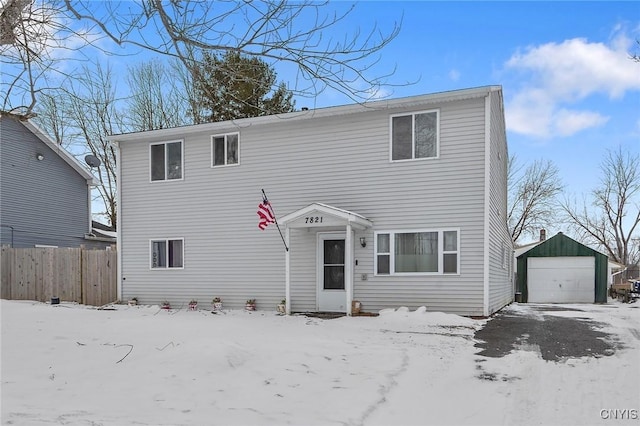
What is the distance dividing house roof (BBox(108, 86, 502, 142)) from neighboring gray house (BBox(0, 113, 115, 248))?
3.94 m

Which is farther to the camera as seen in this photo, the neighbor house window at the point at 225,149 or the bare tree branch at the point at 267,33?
the neighbor house window at the point at 225,149

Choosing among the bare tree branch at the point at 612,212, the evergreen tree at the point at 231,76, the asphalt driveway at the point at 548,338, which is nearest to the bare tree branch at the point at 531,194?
the bare tree branch at the point at 612,212

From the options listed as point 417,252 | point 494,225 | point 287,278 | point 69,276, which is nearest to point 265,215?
point 287,278

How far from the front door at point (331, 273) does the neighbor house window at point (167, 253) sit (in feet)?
13.2

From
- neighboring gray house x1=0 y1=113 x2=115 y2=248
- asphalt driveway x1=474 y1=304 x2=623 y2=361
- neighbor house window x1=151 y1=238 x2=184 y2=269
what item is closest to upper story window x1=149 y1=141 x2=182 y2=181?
neighbor house window x1=151 y1=238 x2=184 y2=269

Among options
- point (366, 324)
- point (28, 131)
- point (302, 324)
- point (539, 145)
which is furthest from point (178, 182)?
point (539, 145)

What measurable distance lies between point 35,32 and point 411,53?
4.70m

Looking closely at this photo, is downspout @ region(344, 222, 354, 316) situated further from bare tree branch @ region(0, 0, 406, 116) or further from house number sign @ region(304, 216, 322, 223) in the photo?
bare tree branch @ region(0, 0, 406, 116)

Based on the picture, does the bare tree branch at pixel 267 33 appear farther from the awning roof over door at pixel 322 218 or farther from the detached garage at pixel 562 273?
the detached garage at pixel 562 273

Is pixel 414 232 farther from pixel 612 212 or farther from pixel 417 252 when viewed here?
pixel 612 212

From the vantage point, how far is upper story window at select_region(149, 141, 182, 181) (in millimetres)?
12914

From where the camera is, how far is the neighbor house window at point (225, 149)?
12.3 meters

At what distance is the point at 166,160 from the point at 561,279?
1546 centimetres

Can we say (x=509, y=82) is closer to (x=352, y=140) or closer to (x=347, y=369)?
(x=352, y=140)
